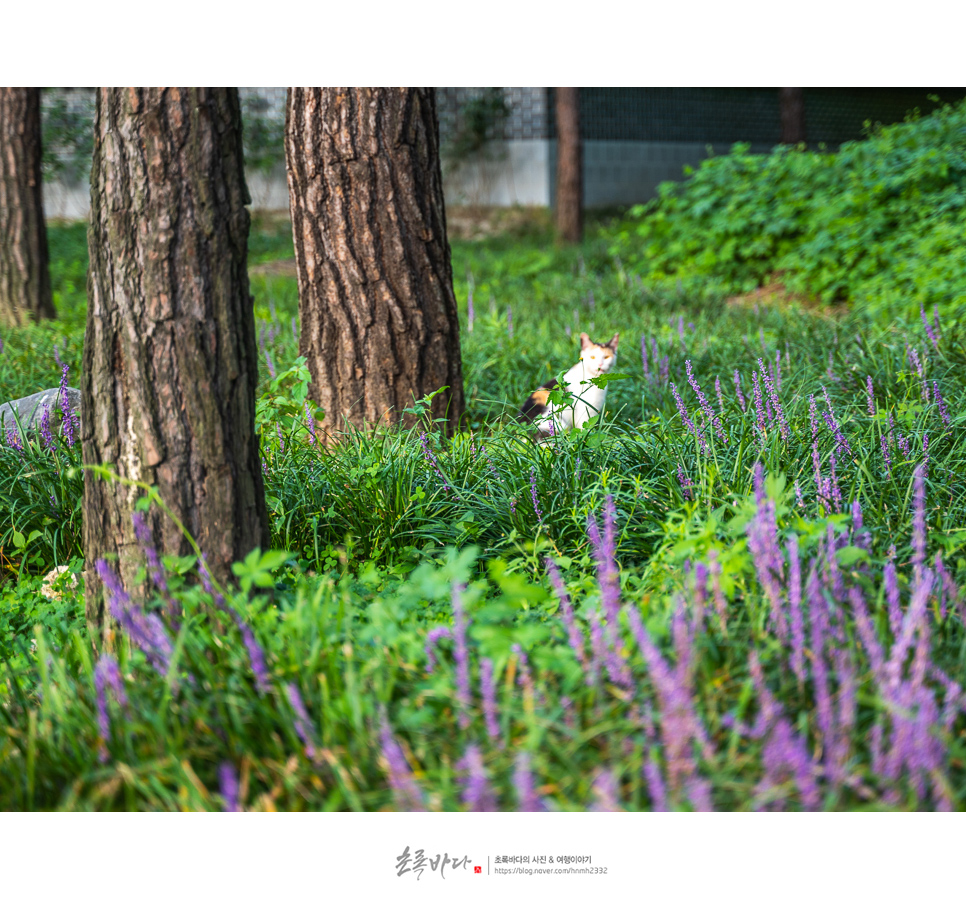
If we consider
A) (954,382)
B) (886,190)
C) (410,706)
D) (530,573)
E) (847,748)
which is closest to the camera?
(847,748)

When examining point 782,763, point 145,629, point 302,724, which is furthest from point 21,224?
point 782,763

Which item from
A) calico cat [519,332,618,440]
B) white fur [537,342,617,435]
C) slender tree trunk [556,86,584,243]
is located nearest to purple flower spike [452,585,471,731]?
white fur [537,342,617,435]

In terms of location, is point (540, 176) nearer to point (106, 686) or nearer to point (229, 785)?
point (106, 686)

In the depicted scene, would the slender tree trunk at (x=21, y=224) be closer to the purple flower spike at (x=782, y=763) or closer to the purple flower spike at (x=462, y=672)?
the purple flower spike at (x=462, y=672)

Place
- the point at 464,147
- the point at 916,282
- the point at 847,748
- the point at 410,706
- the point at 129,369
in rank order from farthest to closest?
the point at 464,147 < the point at 916,282 < the point at 129,369 < the point at 410,706 < the point at 847,748

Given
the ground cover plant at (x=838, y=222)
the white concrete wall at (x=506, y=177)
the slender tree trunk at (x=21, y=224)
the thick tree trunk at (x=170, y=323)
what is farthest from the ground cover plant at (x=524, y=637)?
the white concrete wall at (x=506, y=177)

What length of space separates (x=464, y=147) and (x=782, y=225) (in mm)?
8383

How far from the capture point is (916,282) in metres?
6.63

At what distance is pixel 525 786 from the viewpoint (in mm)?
1312

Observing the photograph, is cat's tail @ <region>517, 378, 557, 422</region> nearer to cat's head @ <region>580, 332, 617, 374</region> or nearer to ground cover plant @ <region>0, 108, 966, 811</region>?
cat's head @ <region>580, 332, 617, 374</region>

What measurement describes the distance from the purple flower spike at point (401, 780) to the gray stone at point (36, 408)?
275 cm

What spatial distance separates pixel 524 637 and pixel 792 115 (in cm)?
1511
